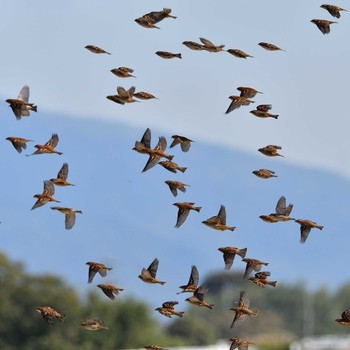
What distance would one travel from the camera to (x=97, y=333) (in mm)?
99938

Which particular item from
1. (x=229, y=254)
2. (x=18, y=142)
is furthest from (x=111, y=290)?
(x=18, y=142)

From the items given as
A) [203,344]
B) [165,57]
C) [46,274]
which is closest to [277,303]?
[203,344]

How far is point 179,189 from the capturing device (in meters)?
22.7

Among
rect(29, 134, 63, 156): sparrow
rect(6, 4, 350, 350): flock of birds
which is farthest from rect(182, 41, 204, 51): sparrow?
rect(29, 134, 63, 156): sparrow

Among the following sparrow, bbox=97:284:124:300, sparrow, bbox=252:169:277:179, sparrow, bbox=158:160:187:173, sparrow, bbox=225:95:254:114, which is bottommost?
sparrow, bbox=97:284:124:300

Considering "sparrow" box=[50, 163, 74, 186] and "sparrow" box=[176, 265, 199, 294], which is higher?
"sparrow" box=[50, 163, 74, 186]

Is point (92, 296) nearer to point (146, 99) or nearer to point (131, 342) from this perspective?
point (131, 342)

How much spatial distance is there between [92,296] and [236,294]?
3619 inches

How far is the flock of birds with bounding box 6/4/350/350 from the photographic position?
2206 cm

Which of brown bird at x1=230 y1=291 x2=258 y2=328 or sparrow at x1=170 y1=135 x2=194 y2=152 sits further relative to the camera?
sparrow at x1=170 y1=135 x2=194 y2=152

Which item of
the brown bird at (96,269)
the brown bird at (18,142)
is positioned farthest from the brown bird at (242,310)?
the brown bird at (18,142)

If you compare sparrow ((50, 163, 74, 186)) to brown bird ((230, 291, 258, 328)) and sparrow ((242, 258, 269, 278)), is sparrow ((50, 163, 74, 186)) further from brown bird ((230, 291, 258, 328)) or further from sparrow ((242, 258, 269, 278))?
brown bird ((230, 291, 258, 328))

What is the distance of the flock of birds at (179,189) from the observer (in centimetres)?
2206

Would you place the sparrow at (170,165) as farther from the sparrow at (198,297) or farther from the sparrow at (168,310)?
the sparrow at (168,310)
